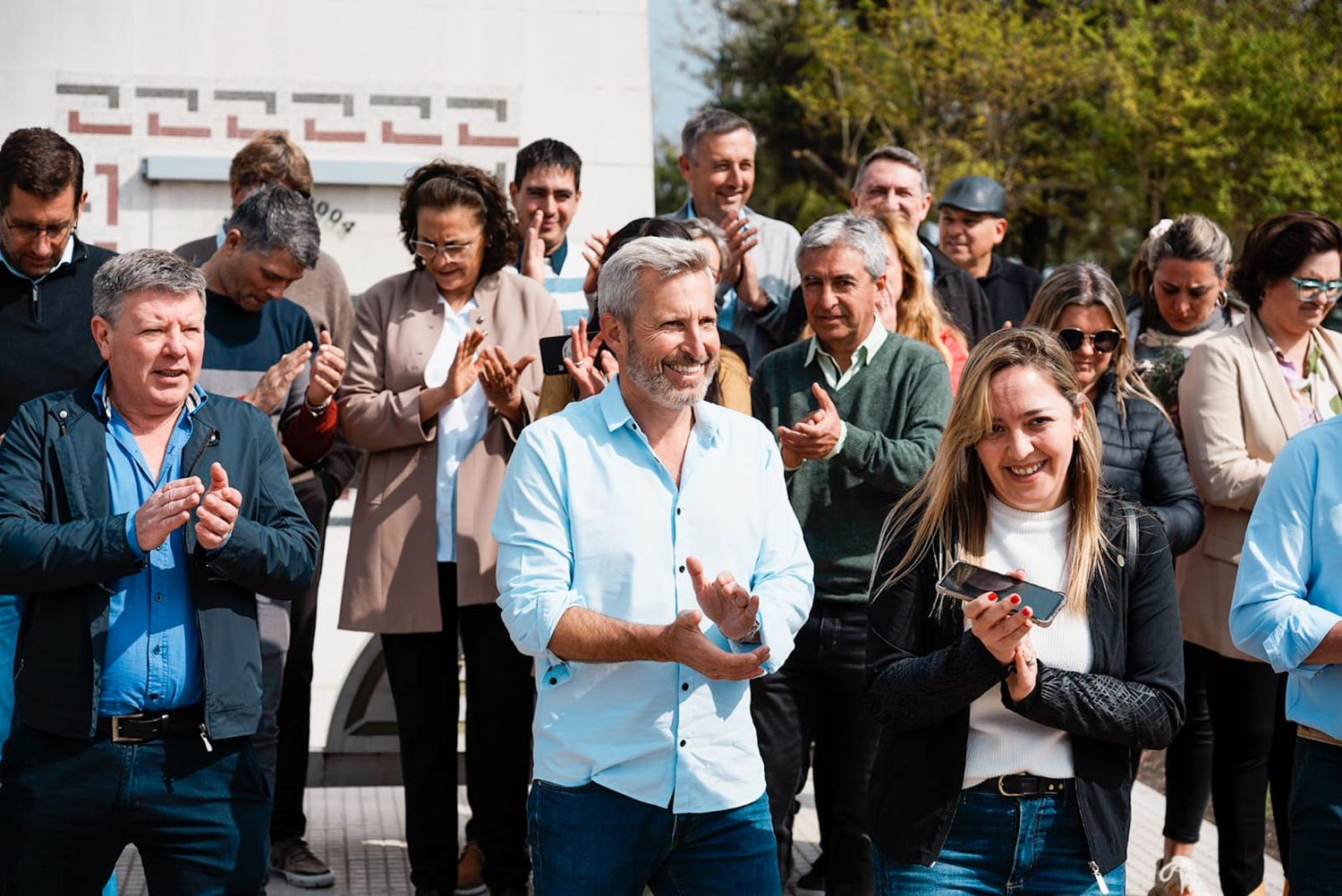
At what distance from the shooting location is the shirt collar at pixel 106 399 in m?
3.74

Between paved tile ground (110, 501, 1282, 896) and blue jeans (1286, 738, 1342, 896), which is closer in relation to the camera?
blue jeans (1286, 738, 1342, 896)

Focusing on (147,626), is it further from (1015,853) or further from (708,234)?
(708,234)

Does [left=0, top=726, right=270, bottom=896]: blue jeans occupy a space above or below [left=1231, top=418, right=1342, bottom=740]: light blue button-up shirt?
below

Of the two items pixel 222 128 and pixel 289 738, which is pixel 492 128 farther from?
pixel 289 738

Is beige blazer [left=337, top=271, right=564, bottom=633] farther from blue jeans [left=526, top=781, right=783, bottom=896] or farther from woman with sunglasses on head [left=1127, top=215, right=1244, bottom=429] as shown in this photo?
woman with sunglasses on head [left=1127, top=215, right=1244, bottom=429]

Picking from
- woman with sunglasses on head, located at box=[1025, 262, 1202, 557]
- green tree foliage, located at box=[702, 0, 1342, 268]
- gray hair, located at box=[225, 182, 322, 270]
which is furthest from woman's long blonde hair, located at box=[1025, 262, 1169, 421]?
green tree foliage, located at box=[702, 0, 1342, 268]

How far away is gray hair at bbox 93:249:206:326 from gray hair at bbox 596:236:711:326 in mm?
1074

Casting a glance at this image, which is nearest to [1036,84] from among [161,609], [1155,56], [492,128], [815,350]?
[1155,56]

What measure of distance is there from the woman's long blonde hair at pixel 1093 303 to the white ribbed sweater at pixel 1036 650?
1.45 meters

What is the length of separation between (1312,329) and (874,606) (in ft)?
8.64

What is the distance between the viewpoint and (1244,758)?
516 cm

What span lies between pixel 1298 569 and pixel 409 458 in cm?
284

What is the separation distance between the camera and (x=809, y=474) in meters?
4.86

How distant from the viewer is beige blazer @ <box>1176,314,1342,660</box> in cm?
517
